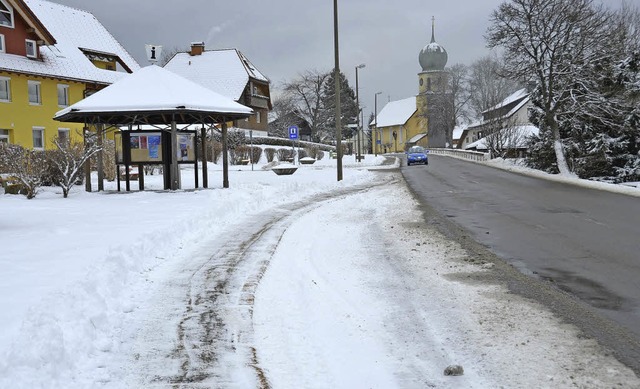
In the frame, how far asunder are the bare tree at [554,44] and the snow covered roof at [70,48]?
26.5 metres

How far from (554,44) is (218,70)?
38.4m

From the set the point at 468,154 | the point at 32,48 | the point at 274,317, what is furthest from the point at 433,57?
the point at 274,317

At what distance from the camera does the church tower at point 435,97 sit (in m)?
99.2

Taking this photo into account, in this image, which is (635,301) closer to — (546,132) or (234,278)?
(234,278)

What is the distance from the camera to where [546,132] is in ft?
117

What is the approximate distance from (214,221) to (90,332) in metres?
7.44

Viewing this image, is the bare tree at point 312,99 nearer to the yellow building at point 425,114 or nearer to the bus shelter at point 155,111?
the yellow building at point 425,114

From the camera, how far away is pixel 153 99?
1794cm

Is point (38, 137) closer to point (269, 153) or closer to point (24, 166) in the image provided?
point (269, 153)

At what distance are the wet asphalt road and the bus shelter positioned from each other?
7.61 m

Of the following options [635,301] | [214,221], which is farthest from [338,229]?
[635,301]

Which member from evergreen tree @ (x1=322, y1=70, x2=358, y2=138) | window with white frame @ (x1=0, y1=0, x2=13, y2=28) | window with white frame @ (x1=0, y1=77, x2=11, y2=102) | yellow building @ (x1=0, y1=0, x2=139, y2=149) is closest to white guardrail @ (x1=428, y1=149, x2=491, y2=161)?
evergreen tree @ (x1=322, y1=70, x2=358, y2=138)

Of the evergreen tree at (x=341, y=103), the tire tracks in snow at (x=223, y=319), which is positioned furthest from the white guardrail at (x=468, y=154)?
the tire tracks in snow at (x=223, y=319)

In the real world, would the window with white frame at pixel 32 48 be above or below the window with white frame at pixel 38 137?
above
